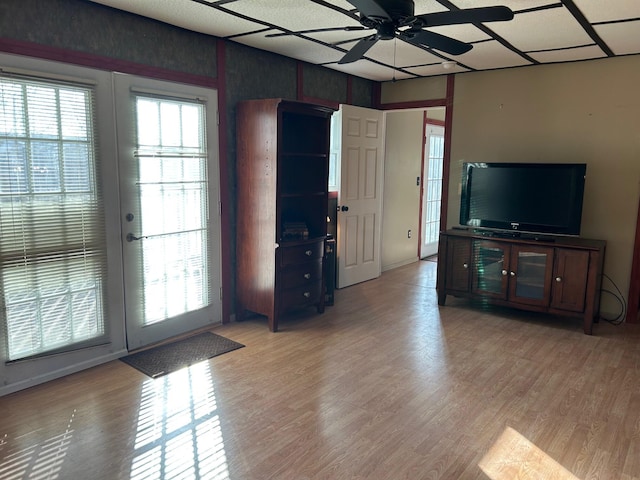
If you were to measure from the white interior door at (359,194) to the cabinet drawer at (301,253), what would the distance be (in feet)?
3.24

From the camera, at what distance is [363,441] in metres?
2.48

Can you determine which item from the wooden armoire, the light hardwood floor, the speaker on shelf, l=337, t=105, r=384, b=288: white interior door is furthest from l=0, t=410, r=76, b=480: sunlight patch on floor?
l=337, t=105, r=384, b=288: white interior door

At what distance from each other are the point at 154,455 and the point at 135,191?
1.83 meters

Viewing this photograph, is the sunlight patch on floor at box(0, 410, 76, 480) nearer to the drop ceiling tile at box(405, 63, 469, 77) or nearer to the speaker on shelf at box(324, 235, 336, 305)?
the speaker on shelf at box(324, 235, 336, 305)

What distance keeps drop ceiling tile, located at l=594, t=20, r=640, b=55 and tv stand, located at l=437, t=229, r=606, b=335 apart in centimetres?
160

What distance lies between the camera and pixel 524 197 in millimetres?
4449

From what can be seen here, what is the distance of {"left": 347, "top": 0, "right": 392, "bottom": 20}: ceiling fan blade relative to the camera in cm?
227

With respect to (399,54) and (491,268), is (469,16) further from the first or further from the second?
(491,268)

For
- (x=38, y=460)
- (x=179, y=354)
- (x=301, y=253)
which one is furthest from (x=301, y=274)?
(x=38, y=460)

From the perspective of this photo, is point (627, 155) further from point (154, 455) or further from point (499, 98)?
point (154, 455)

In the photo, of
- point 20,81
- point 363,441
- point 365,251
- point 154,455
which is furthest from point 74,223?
point 365,251

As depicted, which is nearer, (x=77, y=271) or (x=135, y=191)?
(x=77, y=271)

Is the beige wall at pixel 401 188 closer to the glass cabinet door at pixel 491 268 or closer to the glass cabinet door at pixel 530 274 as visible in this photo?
the glass cabinet door at pixel 491 268

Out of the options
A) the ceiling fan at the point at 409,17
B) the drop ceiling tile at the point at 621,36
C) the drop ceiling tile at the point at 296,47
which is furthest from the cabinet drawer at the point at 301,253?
the drop ceiling tile at the point at 621,36
